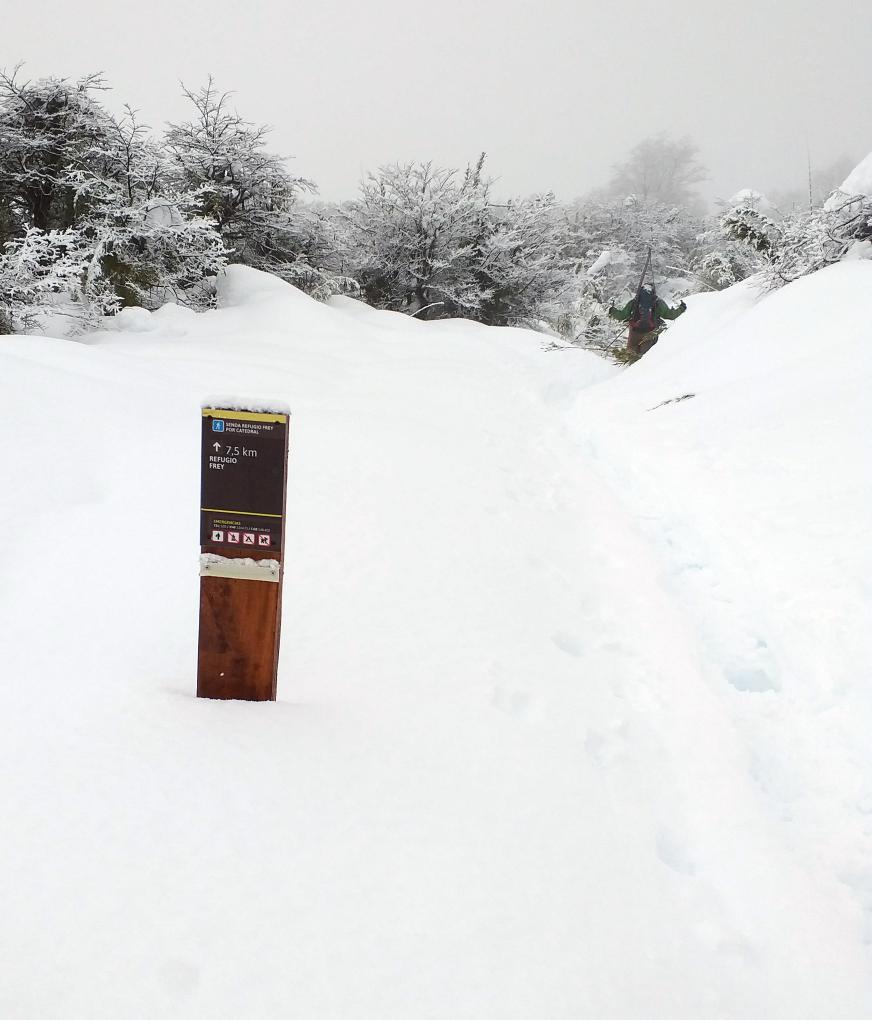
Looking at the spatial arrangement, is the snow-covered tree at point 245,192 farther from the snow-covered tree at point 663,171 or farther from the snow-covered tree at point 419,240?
the snow-covered tree at point 663,171

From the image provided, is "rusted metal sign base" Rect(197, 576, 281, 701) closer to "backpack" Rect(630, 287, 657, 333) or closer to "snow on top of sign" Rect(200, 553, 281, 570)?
"snow on top of sign" Rect(200, 553, 281, 570)

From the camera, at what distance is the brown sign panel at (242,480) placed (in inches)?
64.4

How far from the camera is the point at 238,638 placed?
1849mm

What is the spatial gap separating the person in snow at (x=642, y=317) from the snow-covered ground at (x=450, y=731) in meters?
4.45

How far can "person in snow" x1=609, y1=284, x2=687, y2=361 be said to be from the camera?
29.0 feet

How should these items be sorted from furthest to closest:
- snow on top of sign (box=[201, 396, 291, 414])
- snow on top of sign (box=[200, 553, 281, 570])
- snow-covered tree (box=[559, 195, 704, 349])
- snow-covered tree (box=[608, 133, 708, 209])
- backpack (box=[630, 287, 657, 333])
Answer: snow-covered tree (box=[608, 133, 708, 209]) → snow-covered tree (box=[559, 195, 704, 349]) → backpack (box=[630, 287, 657, 333]) → snow on top of sign (box=[200, 553, 281, 570]) → snow on top of sign (box=[201, 396, 291, 414])

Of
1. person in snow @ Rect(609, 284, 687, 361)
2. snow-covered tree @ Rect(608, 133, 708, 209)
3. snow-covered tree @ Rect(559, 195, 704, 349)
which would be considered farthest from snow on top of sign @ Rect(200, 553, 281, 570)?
snow-covered tree @ Rect(608, 133, 708, 209)

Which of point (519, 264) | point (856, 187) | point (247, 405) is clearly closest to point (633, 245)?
point (519, 264)

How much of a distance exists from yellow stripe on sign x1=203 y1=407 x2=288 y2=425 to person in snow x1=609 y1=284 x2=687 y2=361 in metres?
8.00

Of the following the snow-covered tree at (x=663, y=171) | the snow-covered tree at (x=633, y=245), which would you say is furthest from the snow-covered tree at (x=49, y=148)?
the snow-covered tree at (x=663, y=171)

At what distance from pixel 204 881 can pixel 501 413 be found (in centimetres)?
521

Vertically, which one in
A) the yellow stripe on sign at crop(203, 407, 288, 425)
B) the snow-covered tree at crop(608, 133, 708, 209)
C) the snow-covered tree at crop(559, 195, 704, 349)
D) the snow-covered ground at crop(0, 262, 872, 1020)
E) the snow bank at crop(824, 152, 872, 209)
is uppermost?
the snow-covered tree at crop(608, 133, 708, 209)

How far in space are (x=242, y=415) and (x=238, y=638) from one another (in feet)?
2.13

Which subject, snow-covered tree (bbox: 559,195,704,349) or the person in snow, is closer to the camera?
the person in snow
